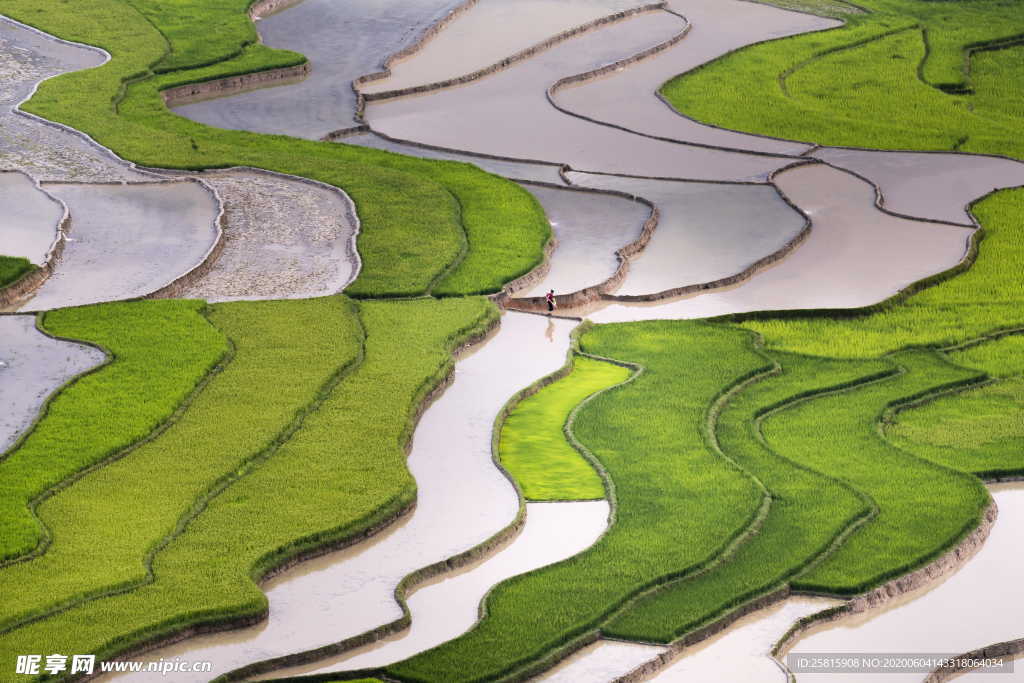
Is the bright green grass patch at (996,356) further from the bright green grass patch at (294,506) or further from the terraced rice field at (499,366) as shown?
the bright green grass patch at (294,506)

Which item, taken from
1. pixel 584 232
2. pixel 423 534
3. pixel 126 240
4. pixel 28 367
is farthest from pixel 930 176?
pixel 28 367

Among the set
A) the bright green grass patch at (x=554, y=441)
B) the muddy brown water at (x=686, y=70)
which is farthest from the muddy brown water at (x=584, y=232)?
the muddy brown water at (x=686, y=70)

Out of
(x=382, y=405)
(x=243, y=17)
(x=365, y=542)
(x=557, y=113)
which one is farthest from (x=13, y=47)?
(x=365, y=542)

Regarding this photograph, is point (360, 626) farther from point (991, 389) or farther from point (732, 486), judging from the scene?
point (991, 389)

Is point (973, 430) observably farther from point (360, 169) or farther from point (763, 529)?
point (360, 169)

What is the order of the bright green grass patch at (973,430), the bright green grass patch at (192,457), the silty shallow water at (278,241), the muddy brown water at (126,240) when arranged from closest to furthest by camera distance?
the bright green grass patch at (192,457), the bright green grass patch at (973,430), the muddy brown water at (126,240), the silty shallow water at (278,241)
